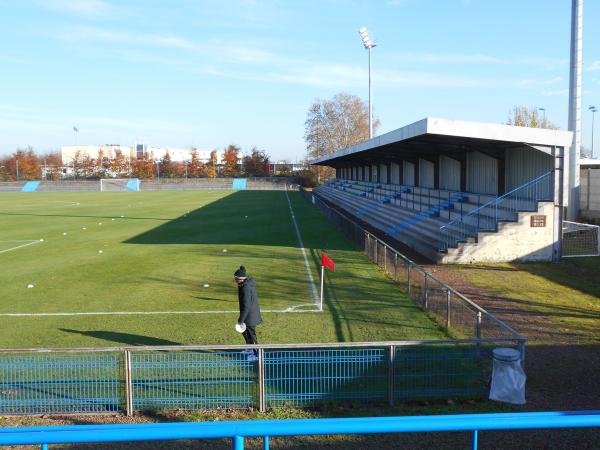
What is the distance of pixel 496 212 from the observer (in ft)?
63.6

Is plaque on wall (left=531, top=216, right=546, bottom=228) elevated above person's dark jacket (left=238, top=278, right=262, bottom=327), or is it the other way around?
plaque on wall (left=531, top=216, right=546, bottom=228)

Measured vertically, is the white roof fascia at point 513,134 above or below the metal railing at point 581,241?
above

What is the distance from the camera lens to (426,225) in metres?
24.6

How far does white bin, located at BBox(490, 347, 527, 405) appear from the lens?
7180mm

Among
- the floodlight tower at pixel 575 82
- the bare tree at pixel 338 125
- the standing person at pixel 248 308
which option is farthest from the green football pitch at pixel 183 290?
the bare tree at pixel 338 125

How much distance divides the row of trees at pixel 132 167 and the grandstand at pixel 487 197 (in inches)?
3386

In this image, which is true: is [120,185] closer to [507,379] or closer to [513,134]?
[513,134]

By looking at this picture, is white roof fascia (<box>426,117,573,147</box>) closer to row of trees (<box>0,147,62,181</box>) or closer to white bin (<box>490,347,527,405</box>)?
white bin (<box>490,347,527,405</box>)

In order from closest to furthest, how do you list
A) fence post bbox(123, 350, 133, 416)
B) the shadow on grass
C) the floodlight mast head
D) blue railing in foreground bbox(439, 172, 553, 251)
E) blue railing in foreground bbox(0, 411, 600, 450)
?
blue railing in foreground bbox(0, 411, 600, 450), fence post bbox(123, 350, 133, 416), the shadow on grass, blue railing in foreground bbox(439, 172, 553, 251), the floodlight mast head

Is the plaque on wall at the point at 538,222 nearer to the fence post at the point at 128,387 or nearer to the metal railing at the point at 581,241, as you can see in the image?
the metal railing at the point at 581,241

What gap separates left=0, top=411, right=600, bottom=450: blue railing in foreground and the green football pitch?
777 cm

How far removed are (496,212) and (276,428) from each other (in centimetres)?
1828

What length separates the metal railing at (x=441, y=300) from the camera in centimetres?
927

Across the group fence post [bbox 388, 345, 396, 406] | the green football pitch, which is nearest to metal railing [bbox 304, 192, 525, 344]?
the green football pitch
